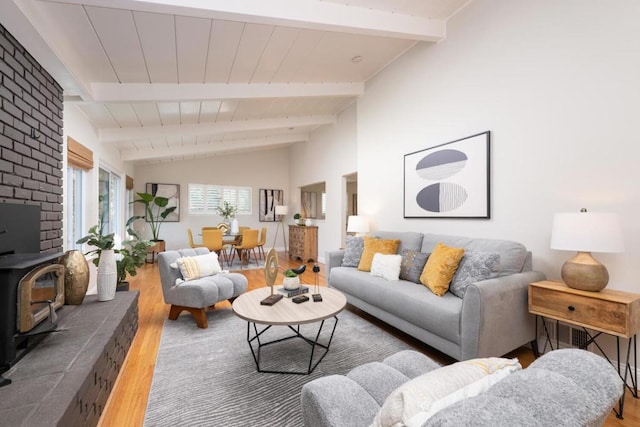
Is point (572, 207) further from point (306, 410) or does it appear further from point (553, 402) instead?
point (306, 410)

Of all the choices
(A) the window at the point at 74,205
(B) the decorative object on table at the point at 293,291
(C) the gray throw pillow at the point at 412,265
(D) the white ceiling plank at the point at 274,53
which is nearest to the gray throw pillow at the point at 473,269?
(C) the gray throw pillow at the point at 412,265

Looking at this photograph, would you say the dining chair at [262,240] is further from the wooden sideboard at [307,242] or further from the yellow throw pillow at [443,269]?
the yellow throw pillow at [443,269]

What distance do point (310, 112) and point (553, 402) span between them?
18.3ft

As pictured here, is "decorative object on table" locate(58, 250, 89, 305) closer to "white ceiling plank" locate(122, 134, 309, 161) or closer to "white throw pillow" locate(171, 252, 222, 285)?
"white throw pillow" locate(171, 252, 222, 285)

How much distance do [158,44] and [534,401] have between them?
3266 mm

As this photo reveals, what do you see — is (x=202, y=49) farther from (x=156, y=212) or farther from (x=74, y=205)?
(x=156, y=212)

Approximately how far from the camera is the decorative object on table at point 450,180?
2879 millimetres

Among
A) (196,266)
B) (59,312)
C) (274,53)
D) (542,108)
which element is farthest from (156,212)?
(542,108)

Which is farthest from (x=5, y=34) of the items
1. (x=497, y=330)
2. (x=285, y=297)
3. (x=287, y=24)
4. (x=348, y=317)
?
(x=497, y=330)

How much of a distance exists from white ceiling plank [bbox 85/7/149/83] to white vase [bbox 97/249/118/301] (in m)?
1.79

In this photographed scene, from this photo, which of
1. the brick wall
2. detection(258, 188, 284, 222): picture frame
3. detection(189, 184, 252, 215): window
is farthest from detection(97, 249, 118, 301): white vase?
detection(258, 188, 284, 222): picture frame

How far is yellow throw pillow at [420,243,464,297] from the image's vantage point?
2.44m

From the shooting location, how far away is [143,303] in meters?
3.65

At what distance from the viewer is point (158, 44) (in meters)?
2.53
